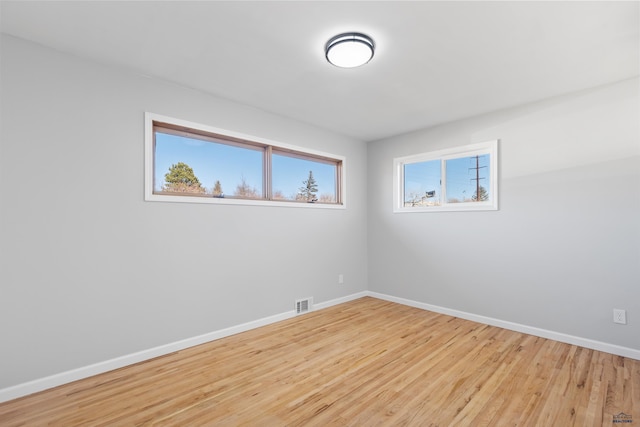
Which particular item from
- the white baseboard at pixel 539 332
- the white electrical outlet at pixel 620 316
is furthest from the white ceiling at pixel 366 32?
the white baseboard at pixel 539 332

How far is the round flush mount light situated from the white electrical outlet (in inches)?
127

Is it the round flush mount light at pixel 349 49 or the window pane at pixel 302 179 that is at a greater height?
the round flush mount light at pixel 349 49

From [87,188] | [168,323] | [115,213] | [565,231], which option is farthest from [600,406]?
[87,188]

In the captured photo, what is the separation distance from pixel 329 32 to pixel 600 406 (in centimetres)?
315

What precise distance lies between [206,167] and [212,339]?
5.96ft

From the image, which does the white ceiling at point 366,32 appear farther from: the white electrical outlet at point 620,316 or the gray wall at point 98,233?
the white electrical outlet at point 620,316

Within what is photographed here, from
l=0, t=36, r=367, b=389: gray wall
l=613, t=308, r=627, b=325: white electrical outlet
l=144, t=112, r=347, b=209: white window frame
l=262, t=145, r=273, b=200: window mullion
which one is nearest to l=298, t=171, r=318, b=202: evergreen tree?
l=144, t=112, r=347, b=209: white window frame

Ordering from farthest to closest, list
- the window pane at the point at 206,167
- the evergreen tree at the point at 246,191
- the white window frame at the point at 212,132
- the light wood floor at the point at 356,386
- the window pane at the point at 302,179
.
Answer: the window pane at the point at 302,179
the evergreen tree at the point at 246,191
the window pane at the point at 206,167
the white window frame at the point at 212,132
the light wood floor at the point at 356,386

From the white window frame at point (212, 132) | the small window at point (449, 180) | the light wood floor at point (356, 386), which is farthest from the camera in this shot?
the small window at point (449, 180)

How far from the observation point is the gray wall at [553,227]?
275 cm

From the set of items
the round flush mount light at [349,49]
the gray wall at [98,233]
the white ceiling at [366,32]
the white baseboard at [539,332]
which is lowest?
the white baseboard at [539,332]

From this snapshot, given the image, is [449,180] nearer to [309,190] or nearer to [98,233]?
[309,190]

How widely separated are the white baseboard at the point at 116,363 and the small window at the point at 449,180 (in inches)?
102

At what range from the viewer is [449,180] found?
406 centimetres
